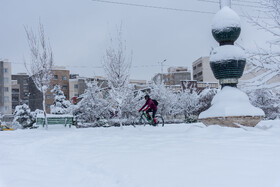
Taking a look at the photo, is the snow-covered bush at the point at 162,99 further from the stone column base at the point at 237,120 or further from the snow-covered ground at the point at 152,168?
the snow-covered ground at the point at 152,168

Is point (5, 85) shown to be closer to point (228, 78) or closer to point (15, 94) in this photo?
point (15, 94)

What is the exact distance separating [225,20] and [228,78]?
2059 millimetres

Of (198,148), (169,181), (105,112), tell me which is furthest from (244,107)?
(105,112)

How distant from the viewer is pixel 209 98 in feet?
97.5

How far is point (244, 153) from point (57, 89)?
2695 centimetres

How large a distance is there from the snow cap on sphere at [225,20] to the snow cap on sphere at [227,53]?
73cm

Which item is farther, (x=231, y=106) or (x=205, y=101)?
(x=205, y=101)

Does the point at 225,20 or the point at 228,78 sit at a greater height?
the point at 225,20

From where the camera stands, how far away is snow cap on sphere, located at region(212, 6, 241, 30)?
30.6 ft

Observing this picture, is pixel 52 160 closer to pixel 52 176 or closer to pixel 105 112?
pixel 52 176

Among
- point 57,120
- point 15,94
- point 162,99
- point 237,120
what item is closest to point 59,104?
point 162,99

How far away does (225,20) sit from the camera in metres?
9.41

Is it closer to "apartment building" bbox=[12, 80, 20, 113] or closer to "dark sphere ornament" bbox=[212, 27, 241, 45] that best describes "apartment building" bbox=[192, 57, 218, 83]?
"apartment building" bbox=[12, 80, 20, 113]

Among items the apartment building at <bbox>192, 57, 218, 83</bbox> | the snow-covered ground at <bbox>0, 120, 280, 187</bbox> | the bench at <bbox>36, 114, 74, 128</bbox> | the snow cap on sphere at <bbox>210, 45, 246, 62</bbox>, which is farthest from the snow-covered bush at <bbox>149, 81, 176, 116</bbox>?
→ the apartment building at <bbox>192, 57, 218, 83</bbox>
